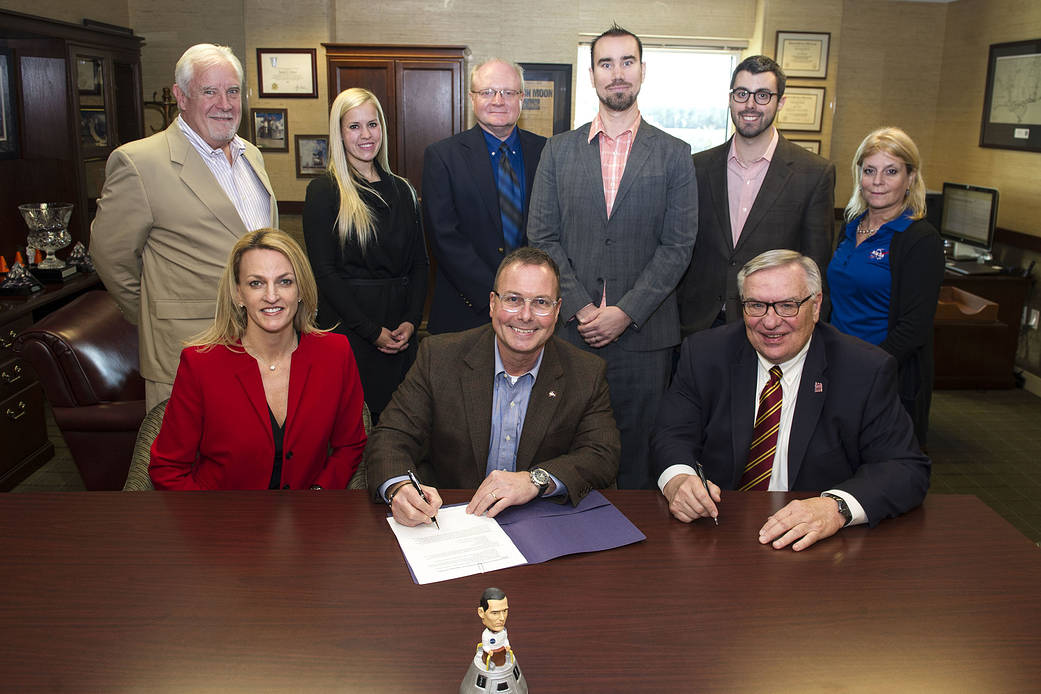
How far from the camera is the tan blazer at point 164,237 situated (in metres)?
2.69

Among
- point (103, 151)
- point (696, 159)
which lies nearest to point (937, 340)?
point (696, 159)

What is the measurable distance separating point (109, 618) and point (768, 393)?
1.66 meters

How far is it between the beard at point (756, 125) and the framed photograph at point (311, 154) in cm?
468

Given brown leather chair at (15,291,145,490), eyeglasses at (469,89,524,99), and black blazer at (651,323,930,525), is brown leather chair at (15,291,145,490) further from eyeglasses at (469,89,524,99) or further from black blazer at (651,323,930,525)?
black blazer at (651,323,930,525)

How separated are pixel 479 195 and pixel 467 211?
9 centimetres

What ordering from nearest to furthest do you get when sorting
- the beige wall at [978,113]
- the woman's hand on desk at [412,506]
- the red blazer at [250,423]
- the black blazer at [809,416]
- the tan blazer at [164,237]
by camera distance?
the woman's hand on desk at [412,506]
the black blazer at [809,416]
the red blazer at [250,423]
the tan blazer at [164,237]
the beige wall at [978,113]

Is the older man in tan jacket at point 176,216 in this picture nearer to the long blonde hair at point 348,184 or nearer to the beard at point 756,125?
the long blonde hair at point 348,184

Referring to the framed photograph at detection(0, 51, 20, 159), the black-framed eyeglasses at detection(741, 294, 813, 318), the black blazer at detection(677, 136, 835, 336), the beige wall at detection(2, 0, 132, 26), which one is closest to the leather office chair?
the black-framed eyeglasses at detection(741, 294, 813, 318)

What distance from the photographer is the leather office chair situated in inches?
87.4

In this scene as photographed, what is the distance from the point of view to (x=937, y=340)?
223 inches

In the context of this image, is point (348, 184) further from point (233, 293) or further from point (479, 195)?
point (233, 293)

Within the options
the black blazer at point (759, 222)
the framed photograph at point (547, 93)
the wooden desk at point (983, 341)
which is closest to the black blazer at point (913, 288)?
the black blazer at point (759, 222)

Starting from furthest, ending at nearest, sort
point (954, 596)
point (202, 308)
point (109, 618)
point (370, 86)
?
point (370, 86) → point (202, 308) → point (954, 596) → point (109, 618)

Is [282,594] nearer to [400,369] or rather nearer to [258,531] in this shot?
[258,531]
